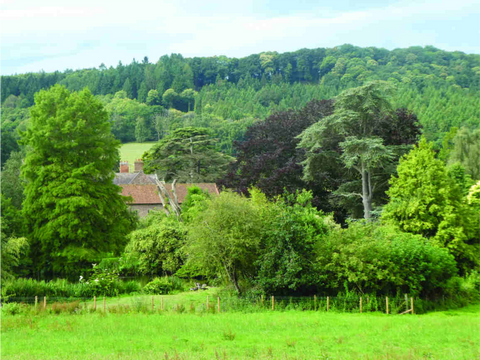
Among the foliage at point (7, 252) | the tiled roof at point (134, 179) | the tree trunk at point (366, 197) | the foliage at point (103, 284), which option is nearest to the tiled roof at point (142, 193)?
the tiled roof at point (134, 179)

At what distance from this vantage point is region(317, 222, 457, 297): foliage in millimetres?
26547

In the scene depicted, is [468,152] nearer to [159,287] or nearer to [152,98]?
[159,287]

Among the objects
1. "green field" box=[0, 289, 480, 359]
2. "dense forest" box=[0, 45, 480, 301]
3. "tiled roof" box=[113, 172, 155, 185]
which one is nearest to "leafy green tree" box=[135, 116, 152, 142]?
"tiled roof" box=[113, 172, 155, 185]

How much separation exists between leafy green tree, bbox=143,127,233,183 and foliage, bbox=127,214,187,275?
39.0 m

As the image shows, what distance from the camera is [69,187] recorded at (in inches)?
1444

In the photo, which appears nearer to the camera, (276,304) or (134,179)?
(276,304)

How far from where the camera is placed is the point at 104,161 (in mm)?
39656

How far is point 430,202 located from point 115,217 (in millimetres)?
21842

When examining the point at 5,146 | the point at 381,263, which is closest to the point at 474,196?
the point at 381,263

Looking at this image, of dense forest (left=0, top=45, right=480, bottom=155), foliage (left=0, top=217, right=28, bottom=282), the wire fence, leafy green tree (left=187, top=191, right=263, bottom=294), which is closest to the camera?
the wire fence

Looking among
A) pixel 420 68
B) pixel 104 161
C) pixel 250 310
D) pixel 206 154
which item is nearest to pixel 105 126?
pixel 104 161

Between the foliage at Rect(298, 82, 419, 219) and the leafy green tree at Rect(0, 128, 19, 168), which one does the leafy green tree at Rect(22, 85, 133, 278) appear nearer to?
the foliage at Rect(298, 82, 419, 219)

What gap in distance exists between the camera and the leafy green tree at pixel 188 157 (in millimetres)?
79312

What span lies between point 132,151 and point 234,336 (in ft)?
359
